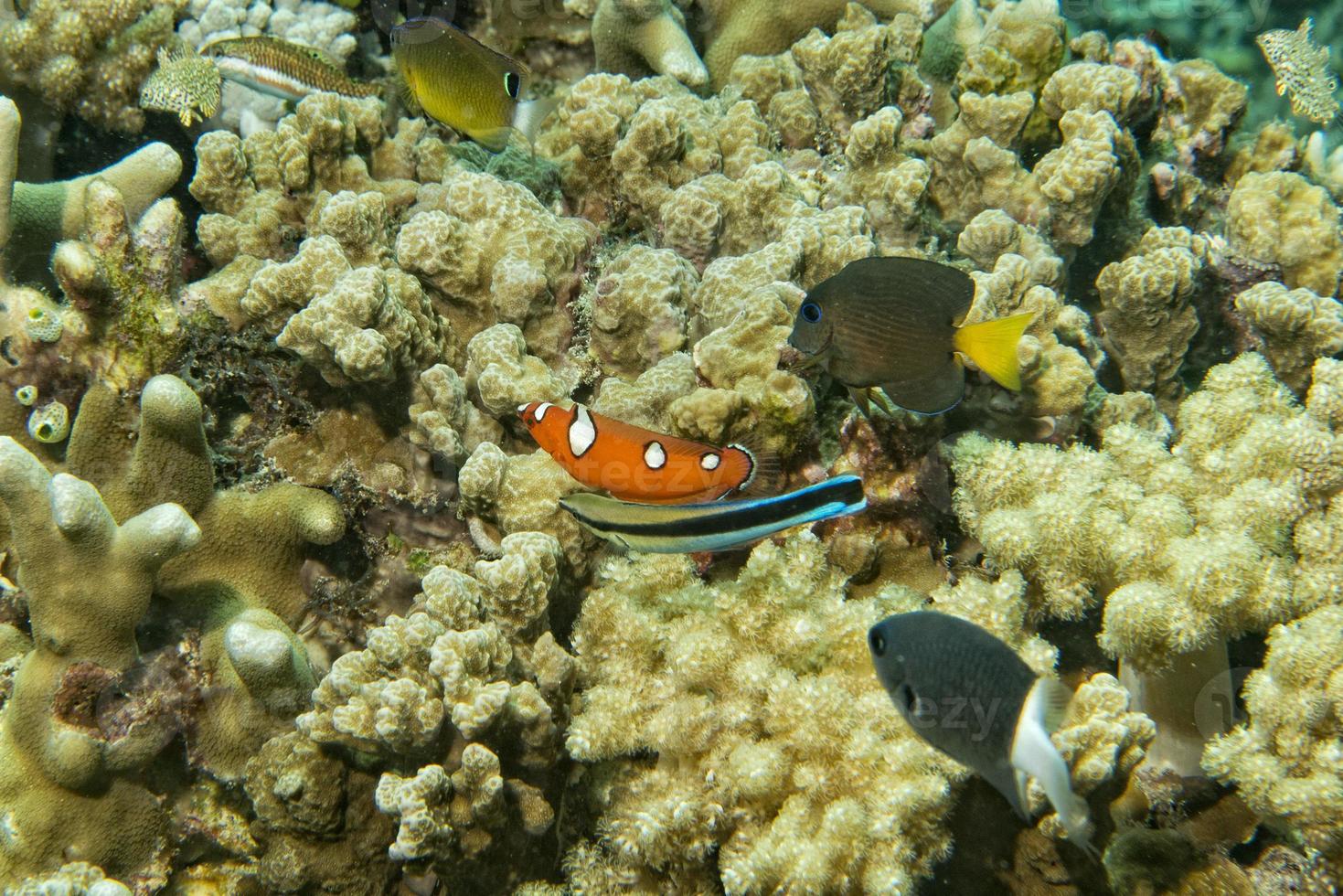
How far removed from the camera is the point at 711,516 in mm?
1727

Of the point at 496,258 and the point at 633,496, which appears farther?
the point at 496,258

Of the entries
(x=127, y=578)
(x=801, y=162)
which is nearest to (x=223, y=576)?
(x=127, y=578)

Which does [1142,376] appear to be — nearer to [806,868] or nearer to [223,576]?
[806,868]

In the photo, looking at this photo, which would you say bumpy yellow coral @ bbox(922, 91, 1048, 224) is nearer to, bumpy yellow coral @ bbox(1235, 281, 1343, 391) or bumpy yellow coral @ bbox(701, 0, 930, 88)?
bumpy yellow coral @ bbox(1235, 281, 1343, 391)

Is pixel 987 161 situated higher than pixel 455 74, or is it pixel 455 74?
pixel 455 74

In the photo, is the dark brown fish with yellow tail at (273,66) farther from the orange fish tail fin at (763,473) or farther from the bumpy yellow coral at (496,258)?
the orange fish tail fin at (763,473)

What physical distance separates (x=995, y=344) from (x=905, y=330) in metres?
0.24

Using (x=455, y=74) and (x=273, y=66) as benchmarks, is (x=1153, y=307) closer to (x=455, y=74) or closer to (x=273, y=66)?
(x=455, y=74)

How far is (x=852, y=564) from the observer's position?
2.74 metres

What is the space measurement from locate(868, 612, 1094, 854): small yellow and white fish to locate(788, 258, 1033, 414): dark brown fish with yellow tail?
2.83ft

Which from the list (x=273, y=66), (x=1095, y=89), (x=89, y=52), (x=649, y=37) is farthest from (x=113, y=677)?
(x=1095, y=89)

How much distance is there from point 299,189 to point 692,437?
2.33 m

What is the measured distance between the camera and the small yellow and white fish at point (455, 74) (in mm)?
2990

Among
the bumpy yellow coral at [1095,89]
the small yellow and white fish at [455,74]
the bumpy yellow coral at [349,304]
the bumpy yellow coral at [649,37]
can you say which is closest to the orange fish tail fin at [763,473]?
the bumpy yellow coral at [349,304]
